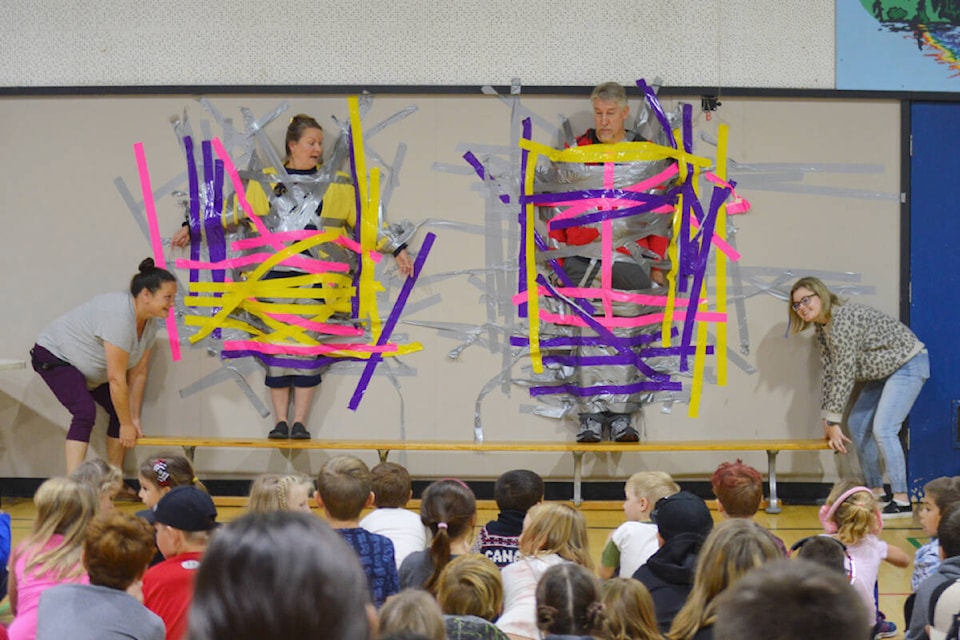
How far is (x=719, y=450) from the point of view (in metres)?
6.03

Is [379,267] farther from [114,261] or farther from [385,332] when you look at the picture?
[114,261]

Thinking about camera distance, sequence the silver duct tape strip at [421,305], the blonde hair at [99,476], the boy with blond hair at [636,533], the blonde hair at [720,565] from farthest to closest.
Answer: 1. the silver duct tape strip at [421,305]
2. the blonde hair at [99,476]
3. the boy with blond hair at [636,533]
4. the blonde hair at [720,565]

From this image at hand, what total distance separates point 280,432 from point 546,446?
1411mm

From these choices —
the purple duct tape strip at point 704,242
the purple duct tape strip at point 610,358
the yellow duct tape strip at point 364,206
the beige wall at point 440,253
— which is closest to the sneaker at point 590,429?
the beige wall at point 440,253

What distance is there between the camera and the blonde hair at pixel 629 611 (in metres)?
2.46

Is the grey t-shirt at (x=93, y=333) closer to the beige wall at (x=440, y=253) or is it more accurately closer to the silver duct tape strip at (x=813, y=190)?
the beige wall at (x=440, y=253)

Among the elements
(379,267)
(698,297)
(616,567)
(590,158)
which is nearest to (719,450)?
(698,297)

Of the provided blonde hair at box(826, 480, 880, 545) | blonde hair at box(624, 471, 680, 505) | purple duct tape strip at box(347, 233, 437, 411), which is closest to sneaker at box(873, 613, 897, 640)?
blonde hair at box(826, 480, 880, 545)

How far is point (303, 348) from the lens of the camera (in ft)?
20.0

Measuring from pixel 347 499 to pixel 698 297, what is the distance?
326cm

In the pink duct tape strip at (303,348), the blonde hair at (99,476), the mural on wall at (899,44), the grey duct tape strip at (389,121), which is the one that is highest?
the mural on wall at (899,44)

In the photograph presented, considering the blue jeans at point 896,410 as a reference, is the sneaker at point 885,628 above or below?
below

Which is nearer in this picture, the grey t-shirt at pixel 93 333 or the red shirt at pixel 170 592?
the red shirt at pixel 170 592

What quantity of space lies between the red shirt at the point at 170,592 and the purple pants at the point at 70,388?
313 centimetres
